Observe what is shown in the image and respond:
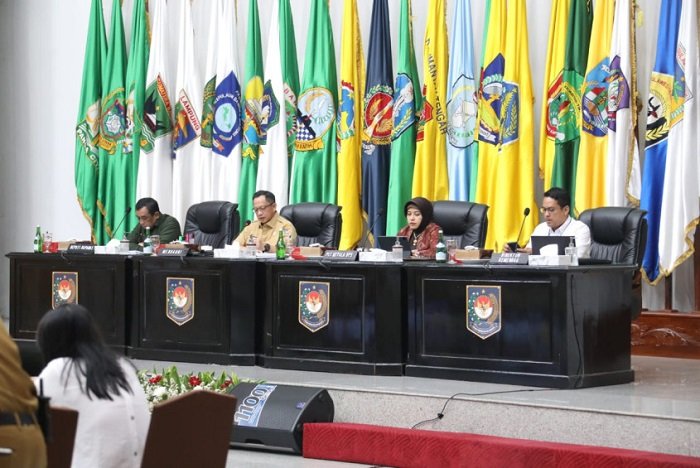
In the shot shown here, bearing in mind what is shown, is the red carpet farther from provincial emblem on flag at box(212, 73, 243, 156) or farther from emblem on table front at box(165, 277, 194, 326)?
provincial emblem on flag at box(212, 73, 243, 156)

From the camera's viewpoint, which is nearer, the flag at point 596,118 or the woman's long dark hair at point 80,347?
the woman's long dark hair at point 80,347

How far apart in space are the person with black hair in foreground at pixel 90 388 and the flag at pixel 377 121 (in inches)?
226

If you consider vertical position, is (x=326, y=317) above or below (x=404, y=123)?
Result: below

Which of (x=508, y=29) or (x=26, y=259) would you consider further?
(x=508, y=29)

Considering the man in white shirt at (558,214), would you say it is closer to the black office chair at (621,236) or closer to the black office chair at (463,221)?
the black office chair at (621,236)

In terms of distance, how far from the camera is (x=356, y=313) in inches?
259

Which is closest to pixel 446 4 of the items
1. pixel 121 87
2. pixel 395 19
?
pixel 395 19

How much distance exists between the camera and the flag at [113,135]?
10227 mm

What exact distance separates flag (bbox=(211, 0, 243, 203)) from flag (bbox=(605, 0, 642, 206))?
3348 mm

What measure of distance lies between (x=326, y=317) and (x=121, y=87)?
455cm

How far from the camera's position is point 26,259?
25.6 feet

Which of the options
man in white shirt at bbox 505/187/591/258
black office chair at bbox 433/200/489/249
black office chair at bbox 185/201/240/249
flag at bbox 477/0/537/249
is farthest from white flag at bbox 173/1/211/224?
man in white shirt at bbox 505/187/591/258

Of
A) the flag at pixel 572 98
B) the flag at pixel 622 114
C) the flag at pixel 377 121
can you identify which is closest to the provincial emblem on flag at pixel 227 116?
the flag at pixel 377 121

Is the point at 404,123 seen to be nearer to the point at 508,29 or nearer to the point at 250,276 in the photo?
the point at 508,29
